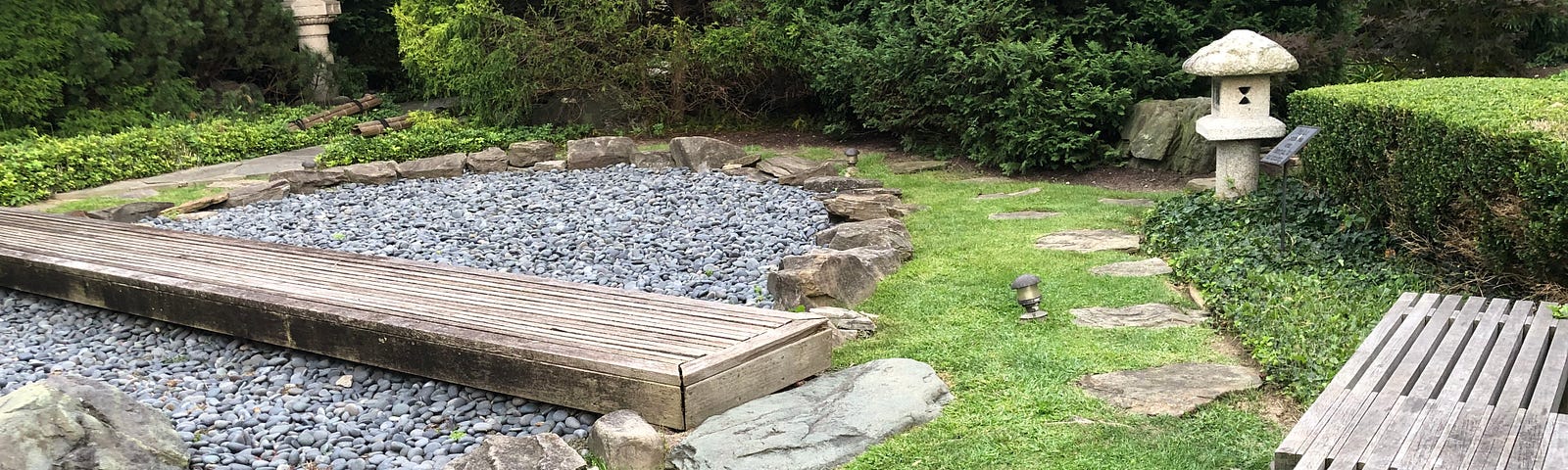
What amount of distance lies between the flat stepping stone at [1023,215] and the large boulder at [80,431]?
5037 millimetres

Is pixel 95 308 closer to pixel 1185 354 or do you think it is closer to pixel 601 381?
pixel 601 381

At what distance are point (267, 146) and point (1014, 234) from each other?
8920mm

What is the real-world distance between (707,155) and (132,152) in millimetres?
5642

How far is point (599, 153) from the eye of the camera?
390 inches

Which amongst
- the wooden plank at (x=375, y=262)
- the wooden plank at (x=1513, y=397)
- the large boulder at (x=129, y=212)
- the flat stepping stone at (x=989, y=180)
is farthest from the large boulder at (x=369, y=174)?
the wooden plank at (x=1513, y=397)

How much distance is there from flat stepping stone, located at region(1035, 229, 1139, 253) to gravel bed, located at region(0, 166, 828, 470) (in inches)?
55.6

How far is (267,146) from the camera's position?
12.1 m

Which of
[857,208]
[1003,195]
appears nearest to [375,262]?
[857,208]

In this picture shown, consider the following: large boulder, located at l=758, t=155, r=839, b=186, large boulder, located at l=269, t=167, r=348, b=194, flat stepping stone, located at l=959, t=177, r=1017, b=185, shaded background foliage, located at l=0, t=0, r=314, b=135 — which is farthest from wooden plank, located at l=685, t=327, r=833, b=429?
shaded background foliage, located at l=0, t=0, r=314, b=135

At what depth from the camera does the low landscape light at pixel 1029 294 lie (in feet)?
15.4

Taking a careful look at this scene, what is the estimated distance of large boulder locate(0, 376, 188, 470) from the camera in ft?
10.2

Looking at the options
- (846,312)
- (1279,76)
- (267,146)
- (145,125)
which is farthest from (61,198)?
(1279,76)

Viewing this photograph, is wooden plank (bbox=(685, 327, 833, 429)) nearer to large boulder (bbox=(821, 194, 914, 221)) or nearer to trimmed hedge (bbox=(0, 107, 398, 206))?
large boulder (bbox=(821, 194, 914, 221))

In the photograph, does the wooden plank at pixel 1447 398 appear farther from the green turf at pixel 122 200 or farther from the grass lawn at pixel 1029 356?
the green turf at pixel 122 200
